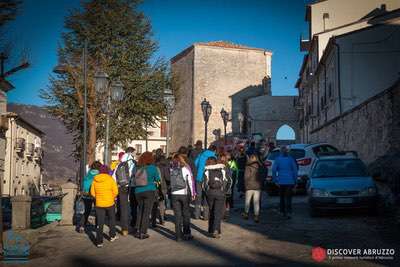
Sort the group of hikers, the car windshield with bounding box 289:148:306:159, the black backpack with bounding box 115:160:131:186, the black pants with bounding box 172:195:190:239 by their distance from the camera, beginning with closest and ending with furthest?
the black pants with bounding box 172:195:190:239
the group of hikers
the black backpack with bounding box 115:160:131:186
the car windshield with bounding box 289:148:306:159

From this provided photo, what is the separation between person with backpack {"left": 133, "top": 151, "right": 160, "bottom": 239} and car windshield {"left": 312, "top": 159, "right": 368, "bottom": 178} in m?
5.06

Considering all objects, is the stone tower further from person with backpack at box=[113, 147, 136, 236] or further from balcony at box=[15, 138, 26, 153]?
person with backpack at box=[113, 147, 136, 236]

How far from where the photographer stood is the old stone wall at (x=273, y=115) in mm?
49812

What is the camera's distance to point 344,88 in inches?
1107

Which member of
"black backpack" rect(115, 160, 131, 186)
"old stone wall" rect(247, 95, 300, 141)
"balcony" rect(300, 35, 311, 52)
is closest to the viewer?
"black backpack" rect(115, 160, 131, 186)

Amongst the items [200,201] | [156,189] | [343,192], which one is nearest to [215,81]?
[200,201]

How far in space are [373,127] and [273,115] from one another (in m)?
31.8

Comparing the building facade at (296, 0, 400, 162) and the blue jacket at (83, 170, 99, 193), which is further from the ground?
the building facade at (296, 0, 400, 162)

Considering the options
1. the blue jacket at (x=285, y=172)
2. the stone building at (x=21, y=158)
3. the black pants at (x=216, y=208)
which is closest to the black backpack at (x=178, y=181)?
the black pants at (x=216, y=208)

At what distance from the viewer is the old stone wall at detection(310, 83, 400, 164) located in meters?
15.6

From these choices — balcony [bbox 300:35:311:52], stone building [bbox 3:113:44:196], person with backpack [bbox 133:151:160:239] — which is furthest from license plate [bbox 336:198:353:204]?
stone building [bbox 3:113:44:196]

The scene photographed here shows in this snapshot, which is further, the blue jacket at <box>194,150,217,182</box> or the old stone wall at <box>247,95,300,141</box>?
the old stone wall at <box>247,95,300,141</box>

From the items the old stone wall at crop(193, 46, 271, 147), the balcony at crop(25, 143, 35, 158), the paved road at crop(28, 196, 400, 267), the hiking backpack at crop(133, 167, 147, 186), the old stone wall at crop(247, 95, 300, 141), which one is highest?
the old stone wall at crop(193, 46, 271, 147)

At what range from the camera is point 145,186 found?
10016 mm
